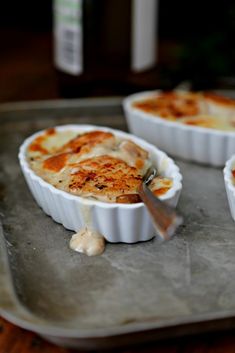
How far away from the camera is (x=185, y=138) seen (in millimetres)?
→ 1407

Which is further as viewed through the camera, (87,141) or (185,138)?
(185,138)

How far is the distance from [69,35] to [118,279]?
3.06 ft

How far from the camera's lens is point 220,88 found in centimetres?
185

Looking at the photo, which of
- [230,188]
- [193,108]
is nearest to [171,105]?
[193,108]

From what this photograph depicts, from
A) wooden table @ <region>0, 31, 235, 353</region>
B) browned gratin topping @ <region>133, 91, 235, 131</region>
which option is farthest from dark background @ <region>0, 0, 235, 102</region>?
browned gratin topping @ <region>133, 91, 235, 131</region>

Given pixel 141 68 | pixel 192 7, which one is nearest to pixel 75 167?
pixel 141 68

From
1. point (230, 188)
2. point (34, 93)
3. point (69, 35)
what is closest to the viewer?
point (230, 188)

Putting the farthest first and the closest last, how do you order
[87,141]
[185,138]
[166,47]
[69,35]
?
1. [166,47]
2. [69,35]
3. [185,138]
4. [87,141]

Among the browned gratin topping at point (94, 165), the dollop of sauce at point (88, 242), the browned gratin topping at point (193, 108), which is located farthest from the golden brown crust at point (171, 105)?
the dollop of sauce at point (88, 242)

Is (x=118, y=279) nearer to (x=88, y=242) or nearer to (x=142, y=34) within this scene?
(x=88, y=242)

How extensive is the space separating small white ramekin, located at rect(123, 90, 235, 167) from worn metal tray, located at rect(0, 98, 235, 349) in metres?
0.12

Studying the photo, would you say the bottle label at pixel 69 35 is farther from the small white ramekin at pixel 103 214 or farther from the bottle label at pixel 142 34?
the small white ramekin at pixel 103 214

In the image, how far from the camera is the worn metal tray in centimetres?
84

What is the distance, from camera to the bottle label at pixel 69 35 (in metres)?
1.68
